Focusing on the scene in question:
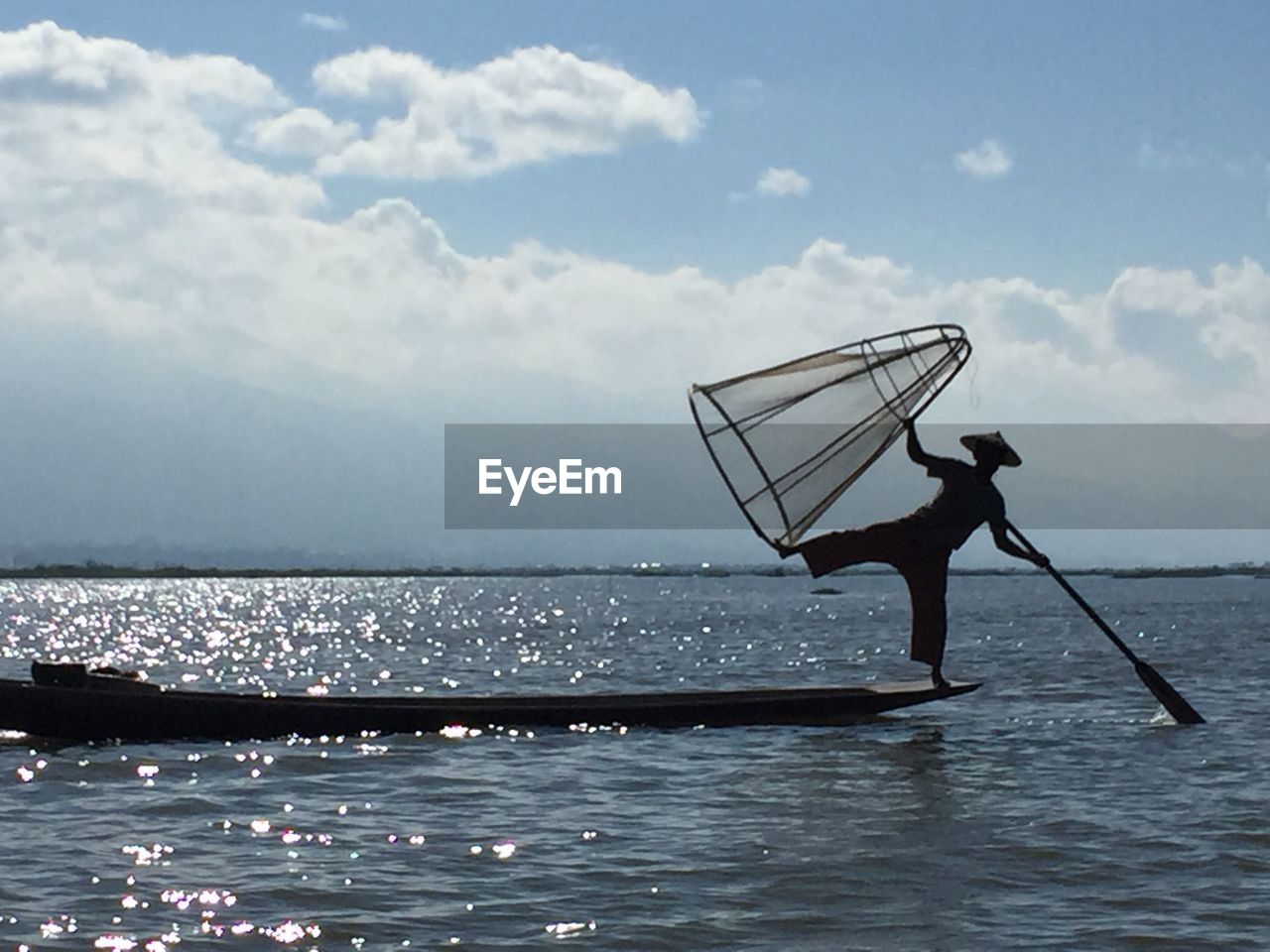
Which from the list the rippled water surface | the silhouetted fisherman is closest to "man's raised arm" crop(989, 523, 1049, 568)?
the silhouetted fisherman

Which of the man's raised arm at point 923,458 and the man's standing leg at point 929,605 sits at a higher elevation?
the man's raised arm at point 923,458

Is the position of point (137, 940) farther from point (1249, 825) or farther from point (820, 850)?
point (1249, 825)

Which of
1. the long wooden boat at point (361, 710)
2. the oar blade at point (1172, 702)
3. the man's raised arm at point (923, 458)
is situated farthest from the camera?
Answer: the oar blade at point (1172, 702)

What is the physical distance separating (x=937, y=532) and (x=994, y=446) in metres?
1.54

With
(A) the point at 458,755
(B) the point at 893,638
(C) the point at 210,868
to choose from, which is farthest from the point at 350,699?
(B) the point at 893,638

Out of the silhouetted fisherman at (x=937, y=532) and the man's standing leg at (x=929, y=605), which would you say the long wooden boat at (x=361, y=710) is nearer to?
the man's standing leg at (x=929, y=605)

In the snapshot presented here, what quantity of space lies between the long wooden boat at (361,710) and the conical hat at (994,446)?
3.74 meters

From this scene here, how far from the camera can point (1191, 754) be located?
23.2m

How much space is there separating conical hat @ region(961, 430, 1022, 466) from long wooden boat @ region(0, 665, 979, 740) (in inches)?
147

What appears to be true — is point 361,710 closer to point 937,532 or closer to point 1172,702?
point 937,532

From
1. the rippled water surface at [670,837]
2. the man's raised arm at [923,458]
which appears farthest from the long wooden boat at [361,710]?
the man's raised arm at [923,458]

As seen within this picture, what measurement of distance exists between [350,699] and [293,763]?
8.06 ft

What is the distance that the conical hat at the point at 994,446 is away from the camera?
22.3 meters

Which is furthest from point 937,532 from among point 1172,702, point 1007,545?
point 1172,702
